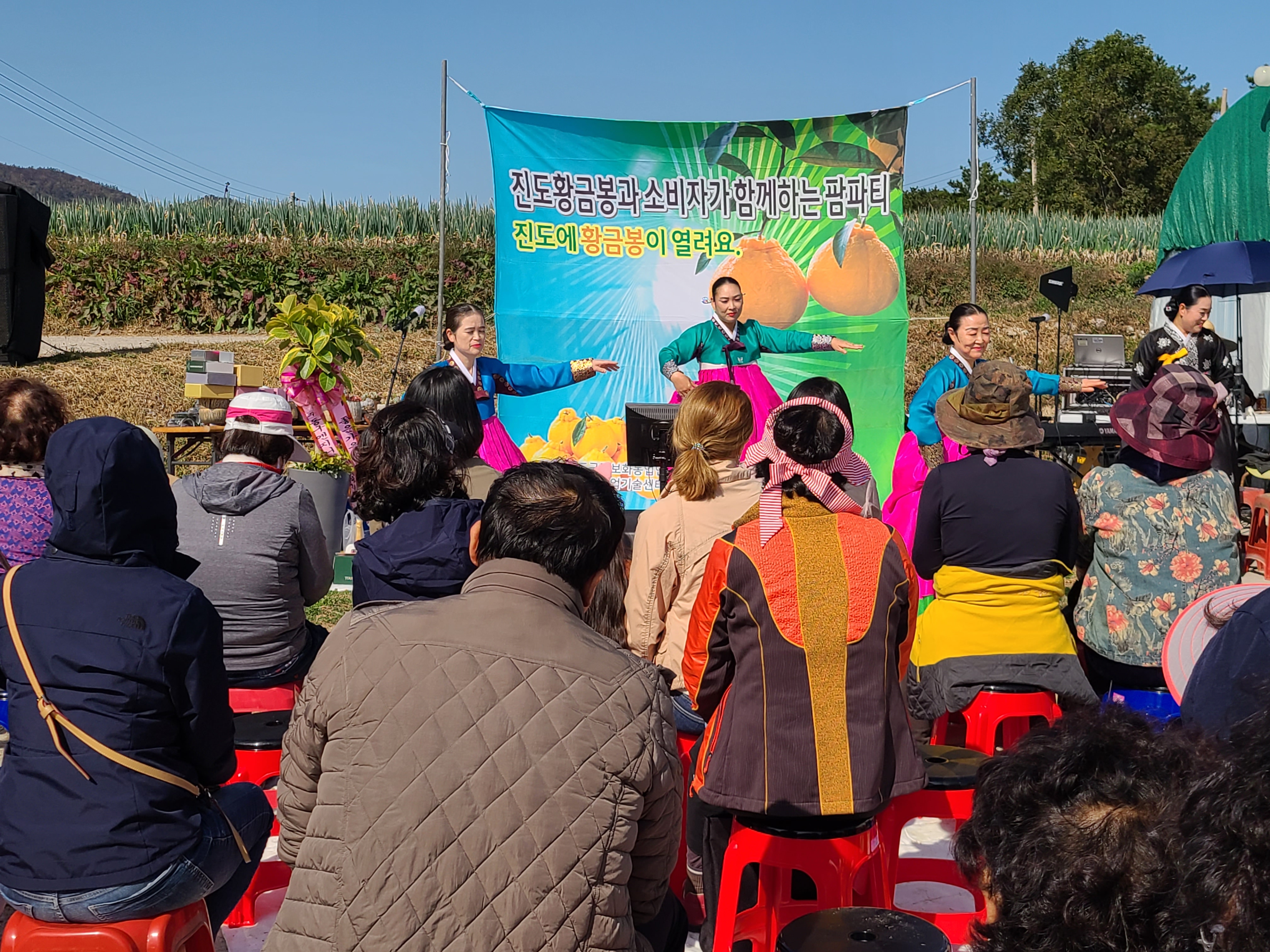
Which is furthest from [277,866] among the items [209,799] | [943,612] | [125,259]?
[125,259]

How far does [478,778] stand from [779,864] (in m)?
1.12

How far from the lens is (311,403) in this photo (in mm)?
7098

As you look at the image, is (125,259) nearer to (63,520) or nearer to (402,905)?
(63,520)

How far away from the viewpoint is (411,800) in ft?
5.12

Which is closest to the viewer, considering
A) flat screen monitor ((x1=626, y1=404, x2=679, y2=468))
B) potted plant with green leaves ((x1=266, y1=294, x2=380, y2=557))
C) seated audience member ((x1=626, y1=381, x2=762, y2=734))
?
seated audience member ((x1=626, y1=381, x2=762, y2=734))

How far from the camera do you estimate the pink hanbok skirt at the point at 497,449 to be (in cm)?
541

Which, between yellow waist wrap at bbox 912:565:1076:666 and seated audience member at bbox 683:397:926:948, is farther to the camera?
yellow waist wrap at bbox 912:565:1076:666

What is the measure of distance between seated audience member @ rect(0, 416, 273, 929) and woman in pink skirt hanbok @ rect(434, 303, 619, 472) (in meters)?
2.99

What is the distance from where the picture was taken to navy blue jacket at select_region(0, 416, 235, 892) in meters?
2.10

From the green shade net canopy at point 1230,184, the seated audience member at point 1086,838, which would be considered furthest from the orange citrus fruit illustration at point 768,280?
the seated audience member at point 1086,838

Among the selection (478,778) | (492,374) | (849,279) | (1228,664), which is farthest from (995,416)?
(849,279)

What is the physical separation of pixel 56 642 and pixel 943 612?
2289 millimetres

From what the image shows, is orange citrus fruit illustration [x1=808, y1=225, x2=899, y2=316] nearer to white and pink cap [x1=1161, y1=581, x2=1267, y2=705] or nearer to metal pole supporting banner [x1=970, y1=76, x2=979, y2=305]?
metal pole supporting banner [x1=970, y1=76, x2=979, y2=305]

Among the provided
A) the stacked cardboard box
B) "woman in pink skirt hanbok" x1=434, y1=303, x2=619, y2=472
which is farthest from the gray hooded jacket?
the stacked cardboard box
